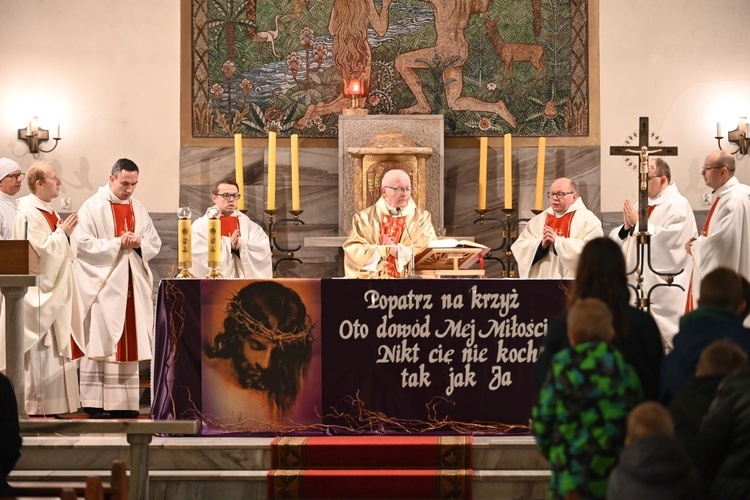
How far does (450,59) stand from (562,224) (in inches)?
85.8

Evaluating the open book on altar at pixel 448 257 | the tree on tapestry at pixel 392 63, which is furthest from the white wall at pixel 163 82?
the open book on altar at pixel 448 257

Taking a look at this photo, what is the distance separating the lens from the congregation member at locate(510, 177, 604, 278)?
8.66m

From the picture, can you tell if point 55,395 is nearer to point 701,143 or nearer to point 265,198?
point 265,198

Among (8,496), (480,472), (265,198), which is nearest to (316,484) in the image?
(480,472)

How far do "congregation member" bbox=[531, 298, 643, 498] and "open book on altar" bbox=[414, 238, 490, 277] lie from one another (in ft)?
10.6

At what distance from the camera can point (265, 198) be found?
1038 cm

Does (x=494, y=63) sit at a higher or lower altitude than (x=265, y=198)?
higher

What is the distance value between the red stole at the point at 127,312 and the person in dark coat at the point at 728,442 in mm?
5480

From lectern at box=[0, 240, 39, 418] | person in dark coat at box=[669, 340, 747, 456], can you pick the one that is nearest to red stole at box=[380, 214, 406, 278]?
lectern at box=[0, 240, 39, 418]

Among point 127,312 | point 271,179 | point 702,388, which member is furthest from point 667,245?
point 702,388

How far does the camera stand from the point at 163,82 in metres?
10.4

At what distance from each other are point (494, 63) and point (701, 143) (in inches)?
79.4

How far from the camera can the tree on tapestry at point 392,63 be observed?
10438 millimetres

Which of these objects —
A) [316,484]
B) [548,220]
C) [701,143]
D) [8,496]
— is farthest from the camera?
[701,143]
